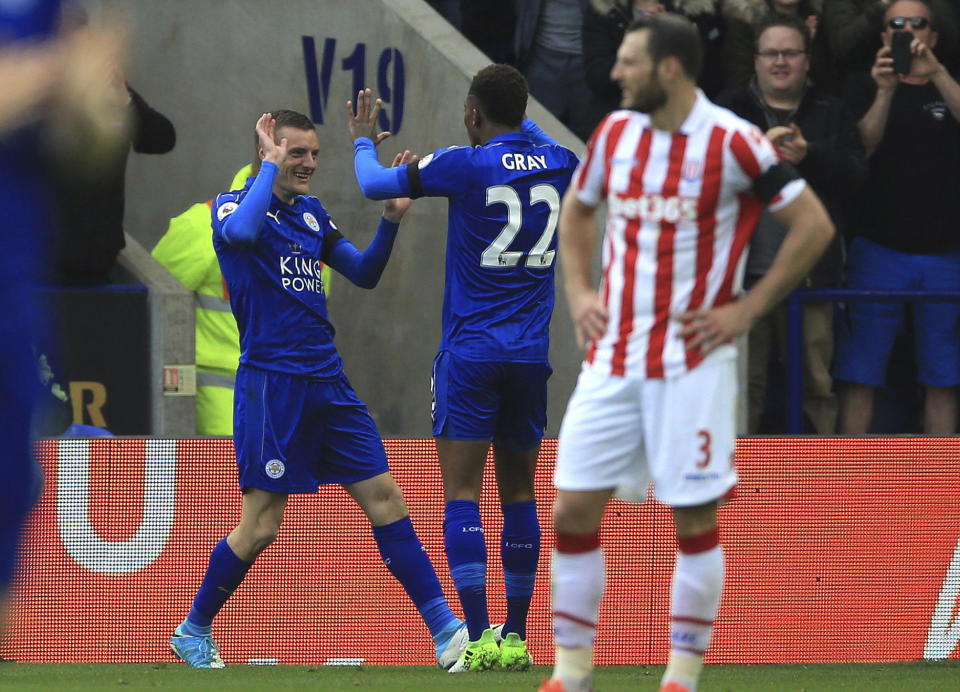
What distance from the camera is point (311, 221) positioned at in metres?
7.01

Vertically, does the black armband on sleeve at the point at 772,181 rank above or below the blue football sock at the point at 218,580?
above

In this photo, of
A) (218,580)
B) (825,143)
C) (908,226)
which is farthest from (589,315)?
(908,226)

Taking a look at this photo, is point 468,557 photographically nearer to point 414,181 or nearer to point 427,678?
point 427,678

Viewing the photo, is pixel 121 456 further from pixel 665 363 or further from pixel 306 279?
pixel 665 363

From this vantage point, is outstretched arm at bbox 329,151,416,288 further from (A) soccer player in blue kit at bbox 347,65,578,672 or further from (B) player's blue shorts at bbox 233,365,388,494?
(B) player's blue shorts at bbox 233,365,388,494

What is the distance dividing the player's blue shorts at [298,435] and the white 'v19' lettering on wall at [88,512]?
2.73ft

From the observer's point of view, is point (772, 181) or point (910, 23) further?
point (910, 23)

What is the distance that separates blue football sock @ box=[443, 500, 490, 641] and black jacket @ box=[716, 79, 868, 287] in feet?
10.1

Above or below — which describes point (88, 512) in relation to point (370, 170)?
below

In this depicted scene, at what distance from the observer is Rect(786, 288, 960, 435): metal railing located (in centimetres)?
855

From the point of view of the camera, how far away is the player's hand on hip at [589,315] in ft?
16.2

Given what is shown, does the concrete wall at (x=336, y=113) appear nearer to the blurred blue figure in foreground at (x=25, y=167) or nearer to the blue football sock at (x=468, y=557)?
the blue football sock at (x=468, y=557)

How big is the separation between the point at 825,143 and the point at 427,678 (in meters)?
3.88

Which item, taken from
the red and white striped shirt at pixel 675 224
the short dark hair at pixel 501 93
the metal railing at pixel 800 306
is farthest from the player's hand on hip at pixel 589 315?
the metal railing at pixel 800 306
